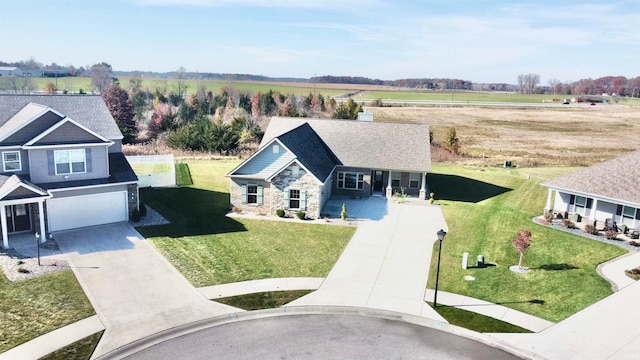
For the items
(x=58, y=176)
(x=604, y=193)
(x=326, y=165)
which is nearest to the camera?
(x=58, y=176)

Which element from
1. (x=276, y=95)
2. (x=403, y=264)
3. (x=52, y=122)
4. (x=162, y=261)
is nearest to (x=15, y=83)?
(x=276, y=95)

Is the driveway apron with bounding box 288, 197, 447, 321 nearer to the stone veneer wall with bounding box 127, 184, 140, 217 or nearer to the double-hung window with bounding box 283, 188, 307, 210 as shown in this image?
the double-hung window with bounding box 283, 188, 307, 210

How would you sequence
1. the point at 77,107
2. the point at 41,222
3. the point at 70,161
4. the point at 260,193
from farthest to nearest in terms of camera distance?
1. the point at 260,193
2. the point at 77,107
3. the point at 70,161
4. the point at 41,222

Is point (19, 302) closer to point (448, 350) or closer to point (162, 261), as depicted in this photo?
point (162, 261)

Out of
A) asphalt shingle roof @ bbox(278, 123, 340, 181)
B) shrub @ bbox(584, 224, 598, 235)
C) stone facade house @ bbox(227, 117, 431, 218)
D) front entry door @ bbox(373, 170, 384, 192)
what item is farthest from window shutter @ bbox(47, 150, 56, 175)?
shrub @ bbox(584, 224, 598, 235)

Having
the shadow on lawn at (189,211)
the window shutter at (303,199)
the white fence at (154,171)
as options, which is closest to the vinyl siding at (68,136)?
the shadow on lawn at (189,211)

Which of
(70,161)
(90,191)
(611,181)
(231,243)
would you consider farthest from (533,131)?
(70,161)

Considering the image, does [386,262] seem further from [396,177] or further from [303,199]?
[396,177]

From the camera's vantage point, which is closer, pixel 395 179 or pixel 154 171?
pixel 395 179
